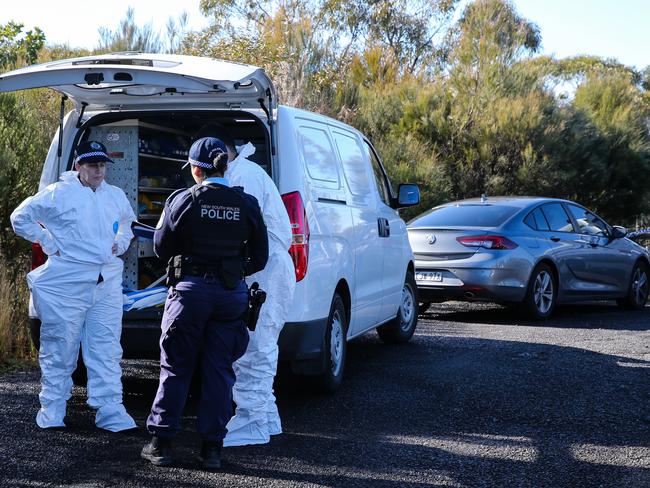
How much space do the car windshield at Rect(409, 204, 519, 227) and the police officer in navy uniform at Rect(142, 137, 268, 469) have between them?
717 centimetres

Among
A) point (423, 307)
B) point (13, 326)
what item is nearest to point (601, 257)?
point (423, 307)

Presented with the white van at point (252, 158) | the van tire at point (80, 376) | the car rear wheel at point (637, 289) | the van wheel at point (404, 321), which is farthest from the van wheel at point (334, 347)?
the car rear wheel at point (637, 289)

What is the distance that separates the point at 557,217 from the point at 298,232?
7.31 meters

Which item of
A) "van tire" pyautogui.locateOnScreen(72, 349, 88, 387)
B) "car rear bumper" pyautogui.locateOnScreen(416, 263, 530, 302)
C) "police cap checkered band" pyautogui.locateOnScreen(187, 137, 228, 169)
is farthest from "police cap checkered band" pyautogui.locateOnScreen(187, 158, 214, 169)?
"car rear bumper" pyautogui.locateOnScreen(416, 263, 530, 302)

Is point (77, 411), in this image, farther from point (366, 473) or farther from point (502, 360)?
point (502, 360)

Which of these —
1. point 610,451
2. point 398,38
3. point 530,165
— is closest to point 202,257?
point 610,451

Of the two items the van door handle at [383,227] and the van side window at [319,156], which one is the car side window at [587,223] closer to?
the van door handle at [383,227]

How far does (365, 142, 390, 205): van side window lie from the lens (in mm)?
8961

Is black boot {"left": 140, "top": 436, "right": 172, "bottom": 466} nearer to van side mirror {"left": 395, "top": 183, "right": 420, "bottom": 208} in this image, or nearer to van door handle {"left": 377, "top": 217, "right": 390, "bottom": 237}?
van door handle {"left": 377, "top": 217, "right": 390, "bottom": 237}

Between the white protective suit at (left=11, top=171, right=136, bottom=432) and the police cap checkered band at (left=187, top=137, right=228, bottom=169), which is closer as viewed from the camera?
the police cap checkered band at (left=187, top=137, right=228, bottom=169)

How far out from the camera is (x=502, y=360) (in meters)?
9.00

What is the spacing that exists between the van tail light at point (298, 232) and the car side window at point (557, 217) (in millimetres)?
6947

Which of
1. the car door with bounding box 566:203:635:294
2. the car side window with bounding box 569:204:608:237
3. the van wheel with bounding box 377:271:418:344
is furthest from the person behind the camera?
the car side window with bounding box 569:204:608:237

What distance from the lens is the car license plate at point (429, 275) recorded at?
1195 centimetres
